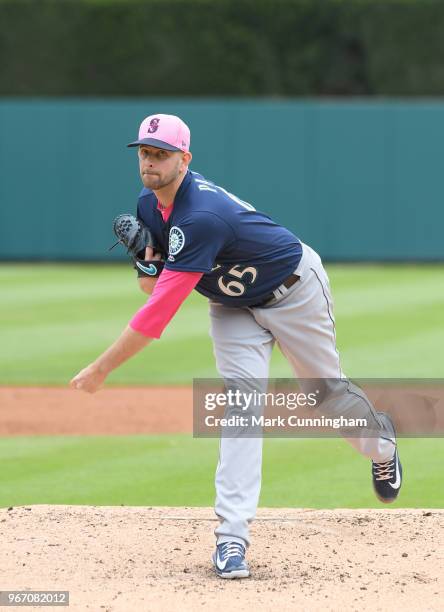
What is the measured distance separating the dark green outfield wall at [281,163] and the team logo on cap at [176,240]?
16.1 metres

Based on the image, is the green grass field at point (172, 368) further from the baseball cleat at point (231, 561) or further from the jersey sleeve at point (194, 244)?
the jersey sleeve at point (194, 244)

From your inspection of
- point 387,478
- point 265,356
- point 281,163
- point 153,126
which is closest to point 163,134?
point 153,126

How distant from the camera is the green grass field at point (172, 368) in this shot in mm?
6441

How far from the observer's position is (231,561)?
462 centimetres

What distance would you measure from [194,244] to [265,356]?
2.02ft

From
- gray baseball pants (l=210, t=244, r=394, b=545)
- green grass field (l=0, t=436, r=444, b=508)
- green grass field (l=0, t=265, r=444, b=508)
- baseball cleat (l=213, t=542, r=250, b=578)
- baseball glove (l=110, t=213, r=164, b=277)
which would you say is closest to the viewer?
baseball cleat (l=213, t=542, r=250, b=578)

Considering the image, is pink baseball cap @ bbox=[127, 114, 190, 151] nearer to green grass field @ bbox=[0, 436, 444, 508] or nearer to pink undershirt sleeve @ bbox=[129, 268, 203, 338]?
pink undershirt sleeve @ bbox=[129, 268, 203, 338]

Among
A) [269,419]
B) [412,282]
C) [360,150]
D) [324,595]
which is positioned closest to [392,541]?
[324,595]

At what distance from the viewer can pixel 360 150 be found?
816 inches

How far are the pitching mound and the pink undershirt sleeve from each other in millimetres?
967

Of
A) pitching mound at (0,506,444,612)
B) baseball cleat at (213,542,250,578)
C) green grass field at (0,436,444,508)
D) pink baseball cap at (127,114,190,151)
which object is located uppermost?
pink baseball cap at (127,114,190,151)

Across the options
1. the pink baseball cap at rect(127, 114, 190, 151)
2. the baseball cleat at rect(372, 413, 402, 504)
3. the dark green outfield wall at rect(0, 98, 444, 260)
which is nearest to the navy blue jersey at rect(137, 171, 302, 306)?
the pink baseball cap at rect(127, 114, 190, 151)

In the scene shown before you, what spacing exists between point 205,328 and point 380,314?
2276mm

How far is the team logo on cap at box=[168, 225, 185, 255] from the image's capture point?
468 centimetres
